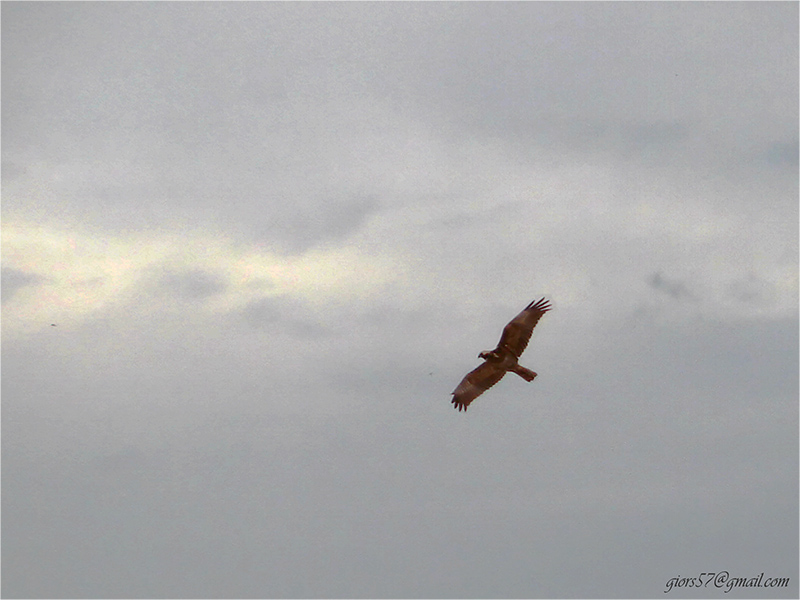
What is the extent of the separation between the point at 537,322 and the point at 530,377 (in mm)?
4589

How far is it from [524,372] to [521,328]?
3.31 meters

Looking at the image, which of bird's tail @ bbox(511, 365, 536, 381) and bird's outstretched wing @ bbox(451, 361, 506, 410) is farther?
bird's outstretched wing @ bbox(451, 361, 506, 410)

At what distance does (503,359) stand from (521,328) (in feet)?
8.73

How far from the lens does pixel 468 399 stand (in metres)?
53.7

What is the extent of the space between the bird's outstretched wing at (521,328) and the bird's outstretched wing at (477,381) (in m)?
1.93

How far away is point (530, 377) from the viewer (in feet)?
169

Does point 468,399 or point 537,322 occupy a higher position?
point 537,322

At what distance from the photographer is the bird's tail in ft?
169

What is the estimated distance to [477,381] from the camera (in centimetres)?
5438

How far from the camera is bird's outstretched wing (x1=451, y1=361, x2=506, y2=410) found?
53.7m

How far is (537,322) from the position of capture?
177ft

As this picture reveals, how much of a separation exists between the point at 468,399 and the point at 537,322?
7.73 meters

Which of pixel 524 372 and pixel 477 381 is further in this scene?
pixel 477 381

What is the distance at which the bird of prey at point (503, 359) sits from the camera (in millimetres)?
52994
